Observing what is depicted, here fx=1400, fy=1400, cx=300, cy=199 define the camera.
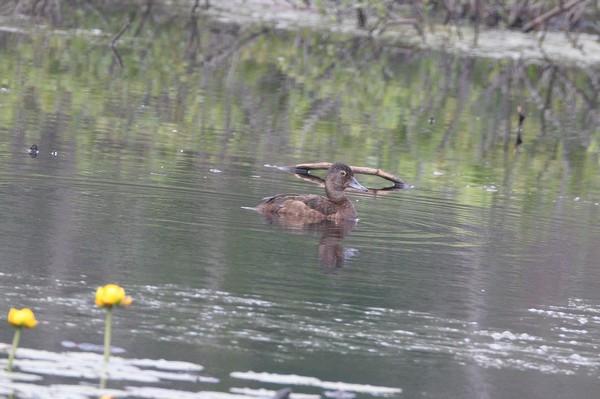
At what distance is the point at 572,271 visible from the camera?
30.2ft

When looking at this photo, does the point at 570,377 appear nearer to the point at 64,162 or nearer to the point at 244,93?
the point at 64,162

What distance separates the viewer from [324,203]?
35.8 feet

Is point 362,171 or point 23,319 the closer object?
point 23,319

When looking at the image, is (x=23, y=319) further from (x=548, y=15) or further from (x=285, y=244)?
(x=548, y=15)

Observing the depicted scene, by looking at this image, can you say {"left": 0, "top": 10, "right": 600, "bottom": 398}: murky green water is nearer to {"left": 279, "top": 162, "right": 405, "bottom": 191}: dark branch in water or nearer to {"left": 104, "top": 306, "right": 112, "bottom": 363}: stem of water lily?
{"left": 104, "top": 306, "right": 112, "bottom": 363}: stem of water lily

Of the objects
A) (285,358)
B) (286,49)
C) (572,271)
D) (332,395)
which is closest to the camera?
(332,395)

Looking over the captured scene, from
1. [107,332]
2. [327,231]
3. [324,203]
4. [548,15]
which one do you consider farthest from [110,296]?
[548,15]

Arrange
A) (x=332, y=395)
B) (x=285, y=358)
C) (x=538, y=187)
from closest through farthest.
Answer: (x=332, y=395) < (x=285, y=358) < (x=538, y=187)

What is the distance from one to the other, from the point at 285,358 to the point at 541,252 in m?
3.90

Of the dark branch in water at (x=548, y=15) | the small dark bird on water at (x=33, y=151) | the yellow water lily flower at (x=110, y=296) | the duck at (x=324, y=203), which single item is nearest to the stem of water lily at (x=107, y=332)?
the yellow water lily flower at (x=110, y=296)

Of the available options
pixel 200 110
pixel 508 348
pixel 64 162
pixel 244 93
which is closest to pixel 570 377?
pixel 508 348

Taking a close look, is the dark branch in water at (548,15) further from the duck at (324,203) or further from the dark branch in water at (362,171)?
the duck at (324,203)

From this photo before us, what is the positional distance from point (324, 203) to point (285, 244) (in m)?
1.51

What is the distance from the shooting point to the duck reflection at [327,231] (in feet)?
29.8
